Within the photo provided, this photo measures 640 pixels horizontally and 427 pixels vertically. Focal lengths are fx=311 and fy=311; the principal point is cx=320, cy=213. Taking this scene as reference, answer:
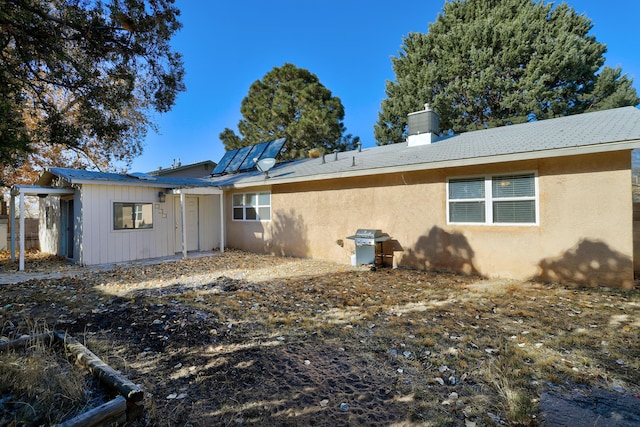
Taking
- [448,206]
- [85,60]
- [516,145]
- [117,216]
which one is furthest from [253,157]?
[516,145]

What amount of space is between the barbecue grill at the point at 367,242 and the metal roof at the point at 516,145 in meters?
1.56

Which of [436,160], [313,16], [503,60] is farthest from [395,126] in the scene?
[436,160]

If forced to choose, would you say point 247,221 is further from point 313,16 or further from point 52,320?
point 313,16

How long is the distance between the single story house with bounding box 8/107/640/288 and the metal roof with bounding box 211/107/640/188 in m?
0.03

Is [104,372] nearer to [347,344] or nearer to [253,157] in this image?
[347,344]

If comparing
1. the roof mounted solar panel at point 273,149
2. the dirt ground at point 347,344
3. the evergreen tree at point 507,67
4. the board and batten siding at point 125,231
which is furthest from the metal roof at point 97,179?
the evergreen tree at point 507,67

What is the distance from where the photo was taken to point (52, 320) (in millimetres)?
4371

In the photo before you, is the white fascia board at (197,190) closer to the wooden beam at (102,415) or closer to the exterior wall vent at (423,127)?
the exterior wall vent at (423,127)

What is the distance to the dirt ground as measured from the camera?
2.40 meters

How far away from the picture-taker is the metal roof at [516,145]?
552cm

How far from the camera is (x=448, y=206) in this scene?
23.9ft

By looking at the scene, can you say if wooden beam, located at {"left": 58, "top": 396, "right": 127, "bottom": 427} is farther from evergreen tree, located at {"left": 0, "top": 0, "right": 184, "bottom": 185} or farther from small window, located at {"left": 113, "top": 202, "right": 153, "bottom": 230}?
small window, located at {"left": 113, "top": 202, "right": 153, "bottom": 230}

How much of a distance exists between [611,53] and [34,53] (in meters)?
24.3

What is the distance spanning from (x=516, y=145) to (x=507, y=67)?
46.0 ft
